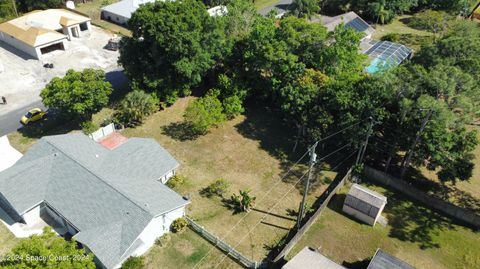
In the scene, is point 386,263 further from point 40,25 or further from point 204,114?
point 40,25

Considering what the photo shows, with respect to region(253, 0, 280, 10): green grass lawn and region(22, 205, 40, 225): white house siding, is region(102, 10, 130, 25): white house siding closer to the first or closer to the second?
region(253, 0, 280, 10): green grass lawn

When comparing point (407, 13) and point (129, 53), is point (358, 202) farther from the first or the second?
point (407, 13)

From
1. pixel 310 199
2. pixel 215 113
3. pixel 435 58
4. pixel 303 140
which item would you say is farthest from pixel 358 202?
pixel 435 58

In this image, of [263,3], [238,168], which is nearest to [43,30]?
[238,168]

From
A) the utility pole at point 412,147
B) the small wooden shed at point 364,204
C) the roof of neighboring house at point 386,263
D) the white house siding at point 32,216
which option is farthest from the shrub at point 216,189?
the utility pole at point 412,147

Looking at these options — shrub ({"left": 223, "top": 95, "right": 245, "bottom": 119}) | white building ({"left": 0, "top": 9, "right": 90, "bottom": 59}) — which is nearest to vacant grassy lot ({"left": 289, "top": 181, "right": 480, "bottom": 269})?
shrub ({"left": 223, "top": 95, "right": 245, "bottom": 119})
